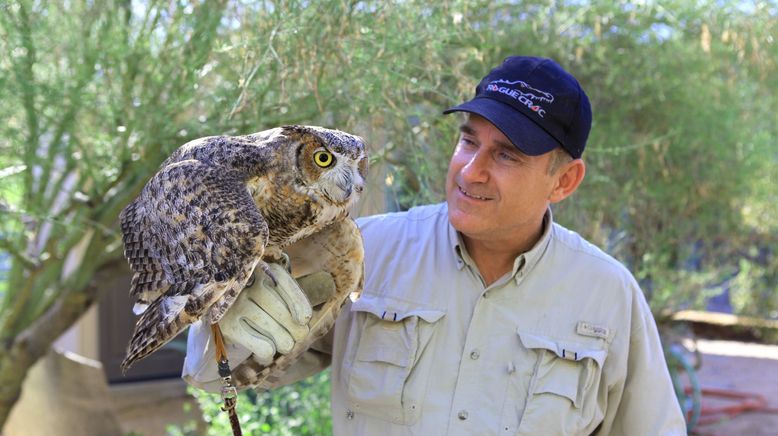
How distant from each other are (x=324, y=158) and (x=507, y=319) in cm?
65

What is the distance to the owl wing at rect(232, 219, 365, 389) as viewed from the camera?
1.77 m

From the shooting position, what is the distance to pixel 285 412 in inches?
148

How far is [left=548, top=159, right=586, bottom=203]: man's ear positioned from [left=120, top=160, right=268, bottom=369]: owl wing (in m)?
0.88

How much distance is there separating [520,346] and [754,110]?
11.6 ft

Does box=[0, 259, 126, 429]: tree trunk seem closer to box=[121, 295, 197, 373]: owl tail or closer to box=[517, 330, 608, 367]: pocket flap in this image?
box=[121, 295, 197, 373]: owl tail

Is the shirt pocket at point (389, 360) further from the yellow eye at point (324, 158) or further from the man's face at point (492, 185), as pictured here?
the yellow eye at point (324, 158)

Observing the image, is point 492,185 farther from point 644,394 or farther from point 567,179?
point 644,394

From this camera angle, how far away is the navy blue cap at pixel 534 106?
1.87 metres

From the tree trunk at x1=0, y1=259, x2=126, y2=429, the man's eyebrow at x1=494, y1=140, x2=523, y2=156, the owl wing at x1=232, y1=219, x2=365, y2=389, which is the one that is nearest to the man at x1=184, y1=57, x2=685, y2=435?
the man's eyebrow at x1=494, y1=140, x2=523, y2=156

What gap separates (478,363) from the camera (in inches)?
74.4

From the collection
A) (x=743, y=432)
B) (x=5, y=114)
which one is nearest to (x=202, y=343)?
(x=5, y=114)

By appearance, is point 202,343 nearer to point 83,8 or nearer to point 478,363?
point 478,363

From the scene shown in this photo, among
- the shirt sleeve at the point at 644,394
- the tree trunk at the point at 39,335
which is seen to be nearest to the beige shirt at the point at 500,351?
the shirt sleeve at the point at 644,394

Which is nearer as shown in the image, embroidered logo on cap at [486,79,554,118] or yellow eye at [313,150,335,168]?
yellow eye at [313,150,335,168]
